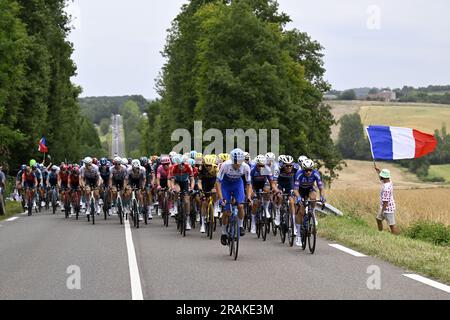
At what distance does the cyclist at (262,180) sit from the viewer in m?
18.2

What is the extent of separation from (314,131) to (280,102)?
896 centimetres

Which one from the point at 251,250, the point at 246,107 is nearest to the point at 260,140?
the point at 246,107

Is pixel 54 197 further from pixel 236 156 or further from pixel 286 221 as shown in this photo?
pixel 236 156

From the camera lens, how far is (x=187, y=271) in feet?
39.3

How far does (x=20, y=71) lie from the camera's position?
136ft

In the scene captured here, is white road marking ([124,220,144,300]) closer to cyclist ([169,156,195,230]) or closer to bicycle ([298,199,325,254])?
cyclist ([169,156,195,230])

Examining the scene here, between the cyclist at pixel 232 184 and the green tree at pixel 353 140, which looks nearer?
the cyclist at pixel 232 184

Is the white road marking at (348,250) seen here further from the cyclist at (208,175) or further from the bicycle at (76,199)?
the bicycle at (76,199)

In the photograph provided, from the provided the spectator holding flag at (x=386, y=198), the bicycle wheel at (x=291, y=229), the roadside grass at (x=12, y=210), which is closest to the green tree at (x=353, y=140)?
the roadside grass at (x=12, y=210)

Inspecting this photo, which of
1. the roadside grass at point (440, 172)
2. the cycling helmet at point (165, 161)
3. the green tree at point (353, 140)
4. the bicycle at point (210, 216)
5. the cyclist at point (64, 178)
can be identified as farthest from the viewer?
the green tree at point (353, 140)

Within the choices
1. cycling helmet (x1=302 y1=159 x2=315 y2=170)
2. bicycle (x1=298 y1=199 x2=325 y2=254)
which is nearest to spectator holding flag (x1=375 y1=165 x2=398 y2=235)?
bicycle (x1=298 y1=199 x2=325 y2=254)

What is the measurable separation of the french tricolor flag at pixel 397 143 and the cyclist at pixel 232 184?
13.0 ft

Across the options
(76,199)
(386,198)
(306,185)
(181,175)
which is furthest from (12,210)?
(306,185)
